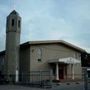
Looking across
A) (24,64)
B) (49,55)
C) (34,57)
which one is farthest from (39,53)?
(24,64)

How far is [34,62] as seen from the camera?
146 ft

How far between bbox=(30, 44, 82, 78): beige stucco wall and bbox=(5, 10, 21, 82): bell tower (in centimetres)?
249

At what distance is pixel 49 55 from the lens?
151 ft

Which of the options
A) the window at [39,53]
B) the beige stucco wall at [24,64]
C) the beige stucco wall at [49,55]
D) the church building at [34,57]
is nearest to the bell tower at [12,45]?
the church building at [34,57]

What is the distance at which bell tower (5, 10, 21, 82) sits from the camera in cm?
4381

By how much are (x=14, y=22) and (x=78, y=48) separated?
39.7ft

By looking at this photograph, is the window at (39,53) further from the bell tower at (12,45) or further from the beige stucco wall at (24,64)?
the bell tower at (12,45)

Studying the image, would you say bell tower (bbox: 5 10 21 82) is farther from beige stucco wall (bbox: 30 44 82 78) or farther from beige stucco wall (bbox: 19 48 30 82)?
beige stucco wall (bbox: 30 44 82 78)

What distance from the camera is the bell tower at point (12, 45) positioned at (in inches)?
1725

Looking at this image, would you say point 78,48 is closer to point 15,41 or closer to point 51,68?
point 51,68

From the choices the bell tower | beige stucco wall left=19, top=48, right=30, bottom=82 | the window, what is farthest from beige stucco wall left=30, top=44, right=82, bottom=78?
the bell tower

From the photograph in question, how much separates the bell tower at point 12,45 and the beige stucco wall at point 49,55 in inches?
98.0

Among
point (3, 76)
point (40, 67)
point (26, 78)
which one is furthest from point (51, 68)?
point (3, 76)

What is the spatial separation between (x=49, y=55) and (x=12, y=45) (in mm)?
6320
